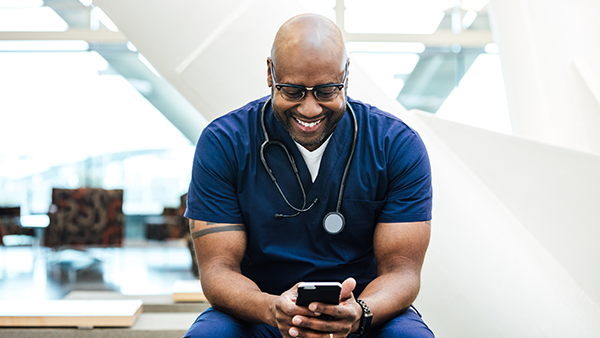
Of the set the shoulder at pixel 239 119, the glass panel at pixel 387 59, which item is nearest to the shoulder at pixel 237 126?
the shoulder at pixel 239 119

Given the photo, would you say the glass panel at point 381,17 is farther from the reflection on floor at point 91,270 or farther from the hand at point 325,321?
the hand at point 325,321

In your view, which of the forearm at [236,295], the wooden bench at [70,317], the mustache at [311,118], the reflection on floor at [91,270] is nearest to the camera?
the forearm at [236,295]

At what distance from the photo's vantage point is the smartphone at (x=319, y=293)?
3.02 feet

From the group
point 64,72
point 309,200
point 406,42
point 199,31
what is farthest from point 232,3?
point 64,72

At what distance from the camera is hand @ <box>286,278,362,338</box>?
94cm

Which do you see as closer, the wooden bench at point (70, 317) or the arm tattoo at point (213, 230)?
the arm tattoo at point (213, 230)

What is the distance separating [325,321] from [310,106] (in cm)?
49

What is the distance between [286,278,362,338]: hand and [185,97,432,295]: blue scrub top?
255mm

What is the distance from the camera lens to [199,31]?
1803 millimetres

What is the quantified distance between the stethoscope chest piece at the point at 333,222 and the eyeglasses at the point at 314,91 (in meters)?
0.30

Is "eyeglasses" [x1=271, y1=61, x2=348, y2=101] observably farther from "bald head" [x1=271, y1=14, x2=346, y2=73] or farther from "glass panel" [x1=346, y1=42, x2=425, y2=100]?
"glass panel" [x1=346, y1=42, x2=425, y2=100]

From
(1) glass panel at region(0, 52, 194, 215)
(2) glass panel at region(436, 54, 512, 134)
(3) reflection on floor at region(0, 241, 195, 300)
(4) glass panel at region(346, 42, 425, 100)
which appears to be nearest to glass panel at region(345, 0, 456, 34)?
(4) glass panel at region(346, 42, 425, 100)

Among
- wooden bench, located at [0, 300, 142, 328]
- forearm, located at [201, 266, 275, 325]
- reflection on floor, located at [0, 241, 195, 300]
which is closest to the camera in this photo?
forearm, located at [201, 266, 275, 325]

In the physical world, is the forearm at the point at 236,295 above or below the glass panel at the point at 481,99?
below
